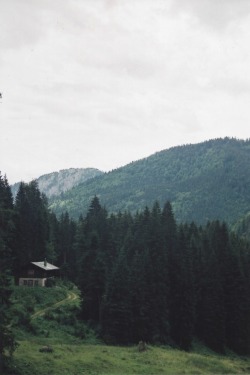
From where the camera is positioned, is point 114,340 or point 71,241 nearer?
point 114,340

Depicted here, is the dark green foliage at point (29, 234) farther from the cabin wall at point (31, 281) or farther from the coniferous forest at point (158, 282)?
the cabin wall at point (31, 281)

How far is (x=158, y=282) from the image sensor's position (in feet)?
228

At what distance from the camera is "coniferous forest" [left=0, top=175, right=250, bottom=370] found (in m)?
64.1

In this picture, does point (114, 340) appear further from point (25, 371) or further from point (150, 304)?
point (25, 371)

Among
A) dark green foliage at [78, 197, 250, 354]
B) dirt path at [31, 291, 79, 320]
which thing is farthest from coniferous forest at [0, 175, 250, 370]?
dirt path at [31, 291, 79, 320]

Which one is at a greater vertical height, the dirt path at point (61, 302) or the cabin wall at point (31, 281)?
the cabin wall at point (31, 281)

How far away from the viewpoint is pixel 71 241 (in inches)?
4535

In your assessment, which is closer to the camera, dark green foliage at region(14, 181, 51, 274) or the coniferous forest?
the coniferous forest

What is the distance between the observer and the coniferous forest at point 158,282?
6412 centimetres

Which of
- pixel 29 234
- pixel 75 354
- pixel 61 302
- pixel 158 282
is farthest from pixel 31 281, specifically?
pixel 75 354

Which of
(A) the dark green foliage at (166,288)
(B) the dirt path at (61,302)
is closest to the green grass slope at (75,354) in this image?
(B) the dirt path at (61,302)

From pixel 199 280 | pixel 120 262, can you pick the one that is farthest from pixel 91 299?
pixel 199 280

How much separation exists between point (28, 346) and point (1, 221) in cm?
1932

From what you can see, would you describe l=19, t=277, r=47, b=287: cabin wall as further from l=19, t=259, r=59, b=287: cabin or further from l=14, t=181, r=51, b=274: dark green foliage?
l=14, t=181, r=51, b=274: dark green foliage
